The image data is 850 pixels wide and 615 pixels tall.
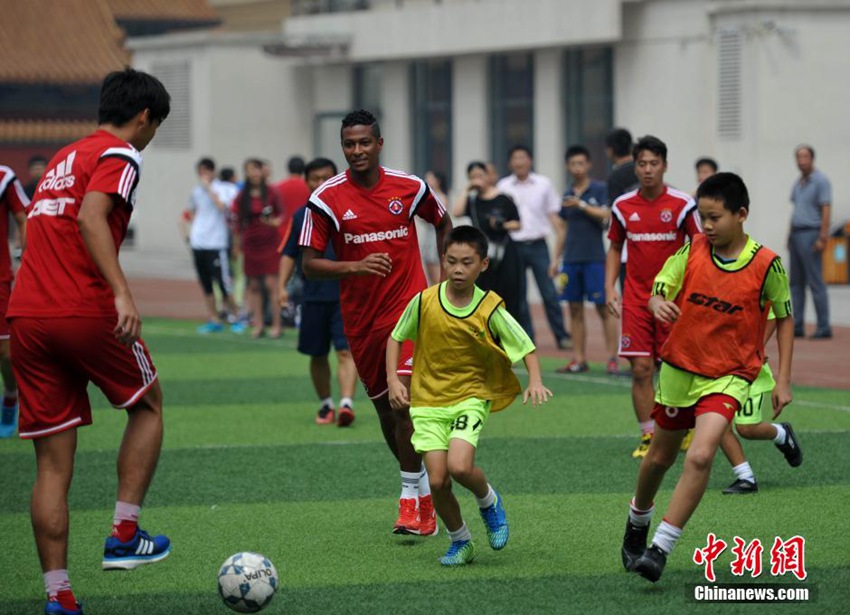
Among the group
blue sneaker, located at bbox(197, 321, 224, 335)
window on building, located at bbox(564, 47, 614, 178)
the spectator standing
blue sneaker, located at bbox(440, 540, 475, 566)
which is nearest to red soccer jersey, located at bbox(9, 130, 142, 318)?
blue sneaker, located at bbox(440, 540, 475, 566)

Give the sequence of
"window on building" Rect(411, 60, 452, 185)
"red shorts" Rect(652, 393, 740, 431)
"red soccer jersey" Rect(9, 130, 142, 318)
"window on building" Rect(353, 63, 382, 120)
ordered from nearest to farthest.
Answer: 1. "red soccer jersey" Rect(9, 130, 142, 318)
2. "red shorts" Rect(652, 393, 740, 431)
3. "window on building" Rect(411, 60, 452, 185)
4. "window on building" Rect(353, 63, 382, 120)

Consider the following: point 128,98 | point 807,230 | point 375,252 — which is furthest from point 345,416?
point 807,230

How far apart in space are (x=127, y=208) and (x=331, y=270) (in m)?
1.74

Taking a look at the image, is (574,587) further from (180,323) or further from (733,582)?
(180,323)

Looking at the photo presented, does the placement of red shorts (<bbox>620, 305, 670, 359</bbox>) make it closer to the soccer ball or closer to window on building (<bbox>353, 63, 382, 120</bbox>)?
the soccer ball

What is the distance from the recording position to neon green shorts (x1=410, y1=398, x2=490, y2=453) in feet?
23.8

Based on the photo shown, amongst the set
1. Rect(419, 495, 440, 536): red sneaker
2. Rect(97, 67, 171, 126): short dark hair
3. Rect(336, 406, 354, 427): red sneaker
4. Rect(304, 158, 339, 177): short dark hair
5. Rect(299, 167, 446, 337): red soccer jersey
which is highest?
Rect(97, 67, 171, 126): short dark hair

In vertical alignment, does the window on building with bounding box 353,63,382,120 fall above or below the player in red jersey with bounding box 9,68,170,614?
above

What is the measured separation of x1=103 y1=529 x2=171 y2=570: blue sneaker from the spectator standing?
12516 millimetres

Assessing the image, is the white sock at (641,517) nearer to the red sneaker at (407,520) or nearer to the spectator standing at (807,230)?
the red sneaker at (407,520)

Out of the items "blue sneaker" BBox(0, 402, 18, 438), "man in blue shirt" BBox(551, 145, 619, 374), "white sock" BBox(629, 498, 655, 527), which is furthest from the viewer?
"man in blue shirt" BBox(551, 145, 619, 374)

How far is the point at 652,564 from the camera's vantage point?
656 centimetres

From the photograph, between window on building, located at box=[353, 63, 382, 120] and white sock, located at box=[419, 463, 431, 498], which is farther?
window on building, located at box=[353, 63, 382, 120]

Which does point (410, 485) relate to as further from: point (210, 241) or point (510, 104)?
point (510, 104)
